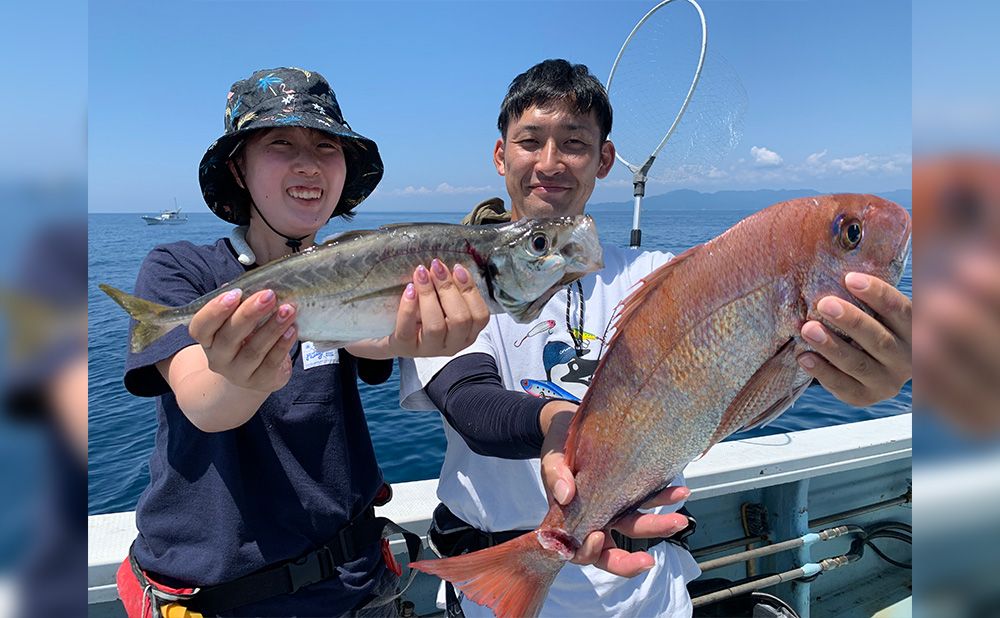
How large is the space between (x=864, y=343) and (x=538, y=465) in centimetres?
148

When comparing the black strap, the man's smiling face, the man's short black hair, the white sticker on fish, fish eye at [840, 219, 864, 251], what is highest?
the man's short black hair

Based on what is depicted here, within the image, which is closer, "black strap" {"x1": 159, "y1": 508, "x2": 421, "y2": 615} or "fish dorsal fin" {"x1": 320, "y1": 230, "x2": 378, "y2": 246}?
"fish dorsal fin" {"x1": 320, "y1": 230, "x2": 378, "y2": 246}

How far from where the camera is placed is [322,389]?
2670 mm

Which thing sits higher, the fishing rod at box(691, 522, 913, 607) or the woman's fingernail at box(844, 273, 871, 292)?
the woman's fingernail at box(844, 273, 871, 292)

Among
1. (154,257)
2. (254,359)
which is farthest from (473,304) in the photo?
(154,257)

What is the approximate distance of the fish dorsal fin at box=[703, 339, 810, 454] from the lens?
170 cm

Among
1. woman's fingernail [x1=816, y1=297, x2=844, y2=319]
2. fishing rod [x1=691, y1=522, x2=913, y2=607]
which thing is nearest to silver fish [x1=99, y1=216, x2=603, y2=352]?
woman's fingernail [x1=816, y1=297, x2=844, y2=319]

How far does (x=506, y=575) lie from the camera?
199 cm

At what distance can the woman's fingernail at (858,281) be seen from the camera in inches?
61.0

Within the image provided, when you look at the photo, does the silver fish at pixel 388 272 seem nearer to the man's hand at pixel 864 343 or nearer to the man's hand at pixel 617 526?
the man's hand at pixel 617 526

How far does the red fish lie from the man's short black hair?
1662 mm
